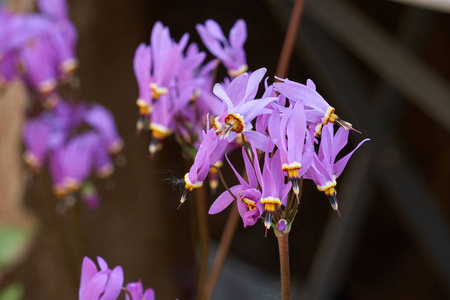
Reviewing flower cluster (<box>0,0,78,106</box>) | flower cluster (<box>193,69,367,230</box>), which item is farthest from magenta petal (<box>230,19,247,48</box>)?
flower cluster (<box>0,0,78,106</box>)

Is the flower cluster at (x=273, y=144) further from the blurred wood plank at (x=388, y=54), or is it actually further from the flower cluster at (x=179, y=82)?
the blurred wood plank at (x=388, y=54)

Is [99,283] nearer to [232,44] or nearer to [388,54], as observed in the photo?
[232,44]

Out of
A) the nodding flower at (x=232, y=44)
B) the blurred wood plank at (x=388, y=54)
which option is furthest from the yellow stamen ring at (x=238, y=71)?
the blurred wood plank at (x=388, y=54)

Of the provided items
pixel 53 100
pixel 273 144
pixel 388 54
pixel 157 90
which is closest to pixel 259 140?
pixel 273 144

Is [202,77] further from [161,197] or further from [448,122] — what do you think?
[161,197]

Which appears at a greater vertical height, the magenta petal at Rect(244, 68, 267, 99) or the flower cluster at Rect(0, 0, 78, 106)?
the magenta petal at Rect(244, 68, 267, 99)

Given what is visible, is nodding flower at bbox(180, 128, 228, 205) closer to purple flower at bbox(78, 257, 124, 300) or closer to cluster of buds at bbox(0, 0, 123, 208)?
purple flower at bbox(78, 257, 124, 300)
